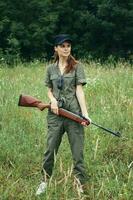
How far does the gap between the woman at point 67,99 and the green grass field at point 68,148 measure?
24 cm

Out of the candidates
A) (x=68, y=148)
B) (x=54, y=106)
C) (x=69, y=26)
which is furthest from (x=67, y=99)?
(x=69, y=26)

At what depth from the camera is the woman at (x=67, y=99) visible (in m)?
5.50

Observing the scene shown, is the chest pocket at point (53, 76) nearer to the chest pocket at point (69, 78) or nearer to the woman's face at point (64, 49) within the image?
the chest pocket at point (69, 78)

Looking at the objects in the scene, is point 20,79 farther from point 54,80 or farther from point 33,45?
point 33,45

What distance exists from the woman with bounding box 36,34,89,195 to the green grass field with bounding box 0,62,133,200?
0.24 m

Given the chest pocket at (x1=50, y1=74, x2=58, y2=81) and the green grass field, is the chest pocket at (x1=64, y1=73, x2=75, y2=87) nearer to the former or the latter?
the chest pocket at (x1=50, y1=74, x2=58, y2=81)

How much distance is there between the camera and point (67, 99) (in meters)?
5.56

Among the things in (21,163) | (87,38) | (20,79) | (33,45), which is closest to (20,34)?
(33,45)

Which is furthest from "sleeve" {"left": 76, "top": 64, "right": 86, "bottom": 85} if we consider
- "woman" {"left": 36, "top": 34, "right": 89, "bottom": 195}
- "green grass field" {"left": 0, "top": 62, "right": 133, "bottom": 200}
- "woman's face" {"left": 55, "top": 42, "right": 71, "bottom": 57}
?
"green grass field" {"left": 0, "top": 62, "right": 133, "bottom": 200}

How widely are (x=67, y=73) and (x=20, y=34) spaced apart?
21.4 meters

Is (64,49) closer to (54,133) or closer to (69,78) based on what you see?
(69,78)

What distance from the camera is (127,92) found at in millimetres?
9367

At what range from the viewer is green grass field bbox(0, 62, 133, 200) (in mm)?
5414

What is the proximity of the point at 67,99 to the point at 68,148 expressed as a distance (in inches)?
57.0
